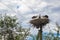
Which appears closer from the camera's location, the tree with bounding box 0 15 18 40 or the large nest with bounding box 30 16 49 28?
the large nest with bounding box 30 16 49 28

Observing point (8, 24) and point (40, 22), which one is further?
point (8, 24)

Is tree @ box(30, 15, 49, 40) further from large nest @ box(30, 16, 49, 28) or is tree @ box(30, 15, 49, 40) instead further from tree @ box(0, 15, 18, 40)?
tree @ box(0, 15, 18, 40)

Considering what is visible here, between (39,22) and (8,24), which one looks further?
(8,24)

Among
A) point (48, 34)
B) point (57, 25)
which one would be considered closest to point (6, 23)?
point (48, 34)

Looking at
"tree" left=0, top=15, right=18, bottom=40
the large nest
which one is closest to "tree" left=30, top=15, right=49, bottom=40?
the large nest

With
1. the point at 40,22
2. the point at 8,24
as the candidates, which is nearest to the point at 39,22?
the point at 40,22

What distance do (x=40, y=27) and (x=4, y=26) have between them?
16.9 metres

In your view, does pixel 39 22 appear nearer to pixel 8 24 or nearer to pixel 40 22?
pixel 40 22

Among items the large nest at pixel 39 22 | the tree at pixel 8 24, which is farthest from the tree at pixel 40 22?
the tree at pixel 8 24

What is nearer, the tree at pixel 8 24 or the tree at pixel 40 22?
the tree at pixel 40 22

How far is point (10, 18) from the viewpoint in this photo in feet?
114

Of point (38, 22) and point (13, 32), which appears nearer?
point (38, 22)

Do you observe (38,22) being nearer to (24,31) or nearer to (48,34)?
(48,34)

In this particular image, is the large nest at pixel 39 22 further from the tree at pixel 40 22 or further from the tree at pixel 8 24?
the tree at pixel 8 24
